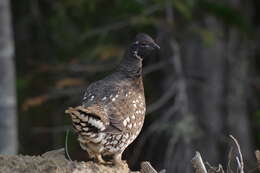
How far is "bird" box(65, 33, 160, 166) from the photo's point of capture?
484cm

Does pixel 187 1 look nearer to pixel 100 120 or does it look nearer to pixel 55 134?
pixel 55 134

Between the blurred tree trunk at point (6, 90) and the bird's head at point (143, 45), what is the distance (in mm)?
2912

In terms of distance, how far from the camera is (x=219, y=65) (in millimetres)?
10289

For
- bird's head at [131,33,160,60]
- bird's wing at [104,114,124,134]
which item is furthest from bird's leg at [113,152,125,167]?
bird's head at [131,33,160,60]

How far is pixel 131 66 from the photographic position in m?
5.91

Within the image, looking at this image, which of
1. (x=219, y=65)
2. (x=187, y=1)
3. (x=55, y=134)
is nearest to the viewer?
(x=187, y=1)

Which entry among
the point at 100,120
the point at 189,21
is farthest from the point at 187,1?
the point at 100,120

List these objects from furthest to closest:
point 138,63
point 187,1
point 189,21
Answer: point 189,21, point 187,1, point 138,63

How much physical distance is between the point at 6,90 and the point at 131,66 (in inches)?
112

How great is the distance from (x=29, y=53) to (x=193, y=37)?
296cm

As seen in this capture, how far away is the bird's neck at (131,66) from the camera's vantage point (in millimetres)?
5883

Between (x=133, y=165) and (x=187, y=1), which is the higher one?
(x=187, y=1)

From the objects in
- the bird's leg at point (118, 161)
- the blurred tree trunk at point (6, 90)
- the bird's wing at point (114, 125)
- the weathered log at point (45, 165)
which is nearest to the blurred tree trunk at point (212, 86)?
the blurred tree trunk at point (6, 90)

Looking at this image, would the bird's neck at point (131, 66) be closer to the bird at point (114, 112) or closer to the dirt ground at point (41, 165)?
the bird at point (114, 112)
